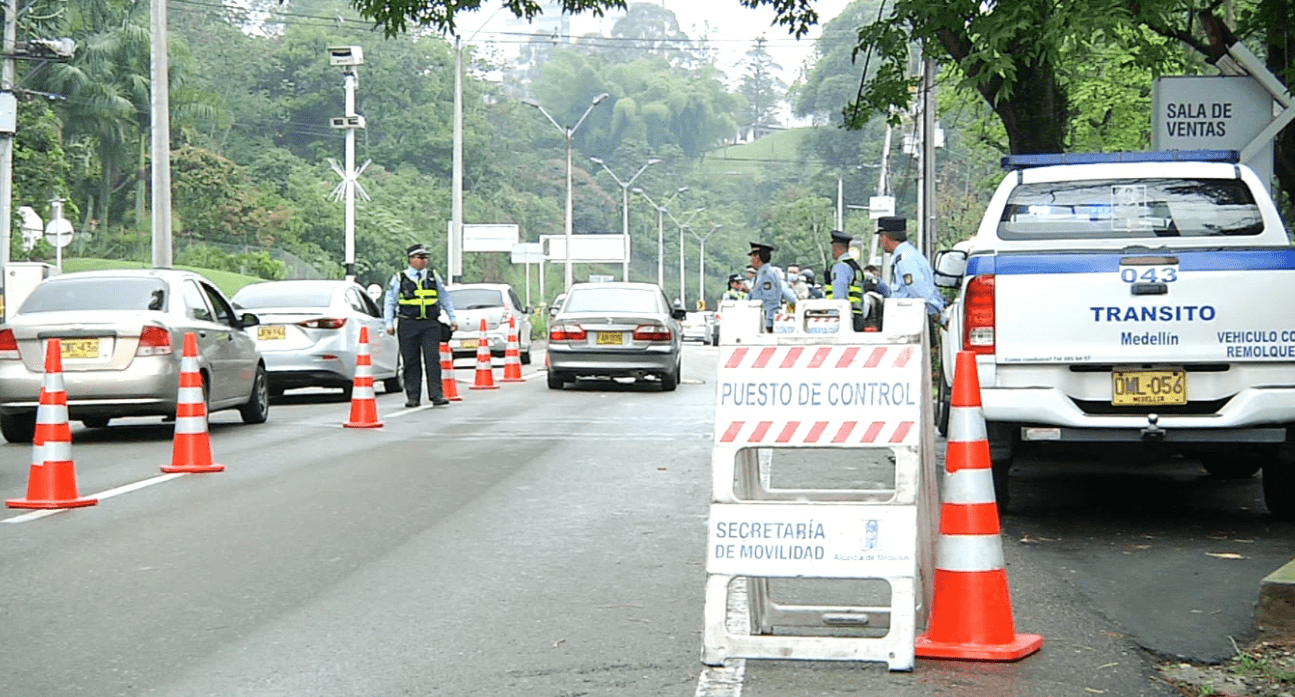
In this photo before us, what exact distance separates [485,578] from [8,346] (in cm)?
832

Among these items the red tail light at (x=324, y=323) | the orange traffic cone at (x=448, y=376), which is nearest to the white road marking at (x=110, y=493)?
the red tail light at (x=324, y=323)

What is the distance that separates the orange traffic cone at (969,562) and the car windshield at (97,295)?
34.5 feet

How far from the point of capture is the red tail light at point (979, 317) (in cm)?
947

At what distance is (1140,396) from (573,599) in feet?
11.1

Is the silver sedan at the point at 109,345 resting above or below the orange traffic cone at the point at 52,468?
above

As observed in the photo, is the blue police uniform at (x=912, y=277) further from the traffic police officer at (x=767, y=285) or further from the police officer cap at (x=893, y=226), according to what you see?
the traffic police officer at (x=767, y=285)

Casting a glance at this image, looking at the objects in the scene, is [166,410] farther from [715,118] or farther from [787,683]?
[715,118]

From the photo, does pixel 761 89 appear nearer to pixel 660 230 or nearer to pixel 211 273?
pixel 660 230

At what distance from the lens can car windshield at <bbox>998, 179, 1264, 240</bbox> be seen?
10.5m

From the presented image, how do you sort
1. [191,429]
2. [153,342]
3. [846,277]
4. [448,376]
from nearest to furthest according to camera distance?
[191,429], [153,342], [846,277], [448,376]

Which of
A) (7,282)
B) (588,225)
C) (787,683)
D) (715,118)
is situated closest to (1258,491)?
(787,683)

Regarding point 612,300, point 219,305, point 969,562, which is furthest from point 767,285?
point 969,562

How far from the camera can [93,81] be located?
2574 inches

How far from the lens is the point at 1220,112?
50.4 feet
